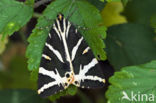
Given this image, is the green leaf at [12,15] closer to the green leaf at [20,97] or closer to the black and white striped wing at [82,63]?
the black and white striped wing at [82,63]

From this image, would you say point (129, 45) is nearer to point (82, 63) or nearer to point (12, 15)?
point (82, 63)

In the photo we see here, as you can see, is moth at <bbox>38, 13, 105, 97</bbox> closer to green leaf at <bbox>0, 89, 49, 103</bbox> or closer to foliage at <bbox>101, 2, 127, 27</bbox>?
foliage at <bbox>101, 2, 127, 27</bbox>

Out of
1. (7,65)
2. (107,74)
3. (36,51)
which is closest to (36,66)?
(36,51)

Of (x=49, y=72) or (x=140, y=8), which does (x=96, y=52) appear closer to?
(x=49, y=72)

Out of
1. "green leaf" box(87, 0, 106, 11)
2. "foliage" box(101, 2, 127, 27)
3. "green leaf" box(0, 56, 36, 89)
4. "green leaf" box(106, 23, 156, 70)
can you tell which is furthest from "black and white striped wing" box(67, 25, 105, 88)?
"green leaf" box(0, 56, 36, 89)

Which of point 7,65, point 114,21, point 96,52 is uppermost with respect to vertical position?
point 96,52

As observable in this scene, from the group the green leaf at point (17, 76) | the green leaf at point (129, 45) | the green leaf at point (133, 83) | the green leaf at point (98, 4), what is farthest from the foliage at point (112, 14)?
the green leaf at point (17, 76)
